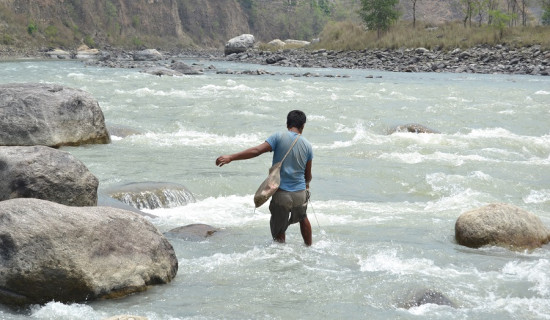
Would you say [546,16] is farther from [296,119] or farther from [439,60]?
[296,119]

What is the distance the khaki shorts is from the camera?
7.02m

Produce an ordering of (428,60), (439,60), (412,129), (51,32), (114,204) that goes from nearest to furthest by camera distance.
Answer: (114,204), (412,129), (439,60), (428,60), (51,32)

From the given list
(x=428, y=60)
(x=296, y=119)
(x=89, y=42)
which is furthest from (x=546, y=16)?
(x=296, y=119)

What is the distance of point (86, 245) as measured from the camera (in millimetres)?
5688

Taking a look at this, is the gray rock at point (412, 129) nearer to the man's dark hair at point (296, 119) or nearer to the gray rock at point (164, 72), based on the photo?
the man's dark hair at point (296, 119)

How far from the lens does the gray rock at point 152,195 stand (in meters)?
9.52

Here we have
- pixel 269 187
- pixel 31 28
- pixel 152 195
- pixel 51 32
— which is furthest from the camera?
pixel 51 32

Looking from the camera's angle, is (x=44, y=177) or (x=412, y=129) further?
(x=412, y=129)

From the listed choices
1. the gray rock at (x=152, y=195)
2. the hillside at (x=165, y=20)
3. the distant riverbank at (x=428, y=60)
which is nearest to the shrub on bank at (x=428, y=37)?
the distant riverbank at (x=428, y=60)

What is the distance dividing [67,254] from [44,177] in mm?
2434

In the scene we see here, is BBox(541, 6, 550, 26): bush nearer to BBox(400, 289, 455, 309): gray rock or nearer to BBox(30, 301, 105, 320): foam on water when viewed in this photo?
BBox(400, 289, 455, 309): gray rock

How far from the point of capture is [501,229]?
313 inches

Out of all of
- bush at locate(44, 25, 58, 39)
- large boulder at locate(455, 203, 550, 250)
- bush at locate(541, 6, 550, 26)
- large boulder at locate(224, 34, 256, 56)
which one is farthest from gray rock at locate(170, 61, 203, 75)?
bush at locate(44, 25, 58, 39)

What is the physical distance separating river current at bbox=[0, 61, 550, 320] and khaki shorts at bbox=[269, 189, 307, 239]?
36 cm
